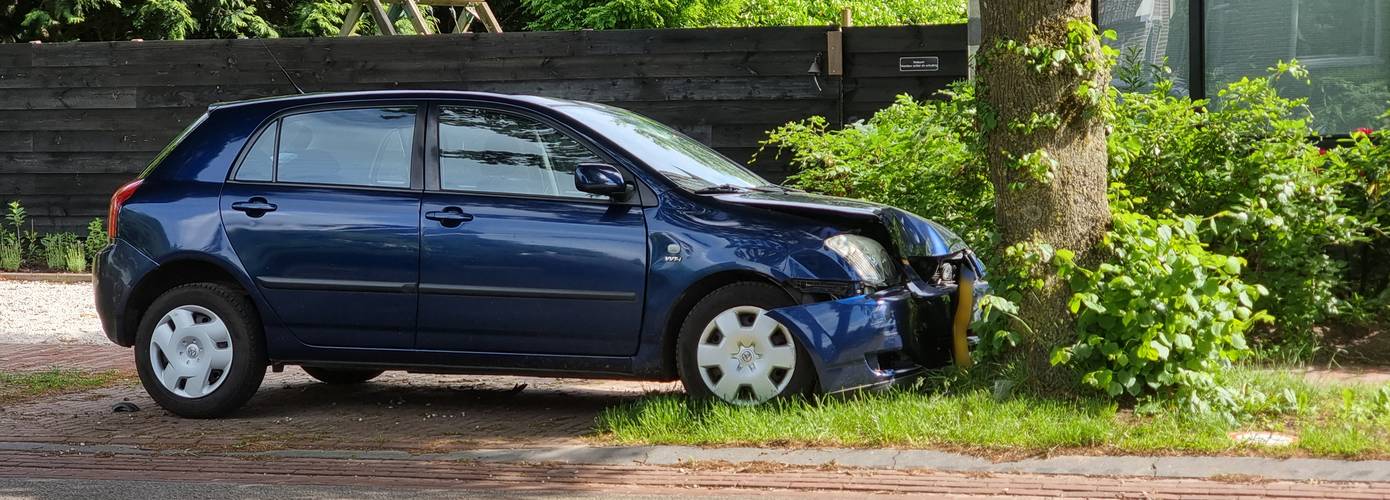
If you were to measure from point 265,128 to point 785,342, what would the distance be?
2727 mm

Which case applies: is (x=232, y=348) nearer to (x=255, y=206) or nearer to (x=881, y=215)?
(x=255, y=206)

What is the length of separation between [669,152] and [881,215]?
45.1 inches

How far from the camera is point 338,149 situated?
22.5 ft

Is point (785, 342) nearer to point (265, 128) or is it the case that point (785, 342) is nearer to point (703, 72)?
point (265, 128)

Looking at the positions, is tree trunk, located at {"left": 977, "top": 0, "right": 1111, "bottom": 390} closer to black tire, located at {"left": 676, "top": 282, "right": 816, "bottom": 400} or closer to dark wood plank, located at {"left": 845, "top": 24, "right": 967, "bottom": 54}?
black tire, located at {"left": 676, "top": 282, "right": 816, "bottom": 400}

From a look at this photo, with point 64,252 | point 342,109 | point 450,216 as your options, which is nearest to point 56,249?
point 64,252

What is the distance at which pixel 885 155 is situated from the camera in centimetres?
841

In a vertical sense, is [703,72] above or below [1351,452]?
above

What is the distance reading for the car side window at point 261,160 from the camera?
6.89 meters

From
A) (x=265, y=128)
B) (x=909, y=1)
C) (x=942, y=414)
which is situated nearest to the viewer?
(x=942, y=414)

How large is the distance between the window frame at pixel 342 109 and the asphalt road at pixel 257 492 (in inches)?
67.2

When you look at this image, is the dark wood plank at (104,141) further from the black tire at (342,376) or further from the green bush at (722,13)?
the green bush at (722,13)

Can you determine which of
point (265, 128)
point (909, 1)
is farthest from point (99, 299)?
point (909, 1)

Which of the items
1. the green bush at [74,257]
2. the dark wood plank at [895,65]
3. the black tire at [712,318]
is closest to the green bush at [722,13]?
the dark wood plank at [895,65]
